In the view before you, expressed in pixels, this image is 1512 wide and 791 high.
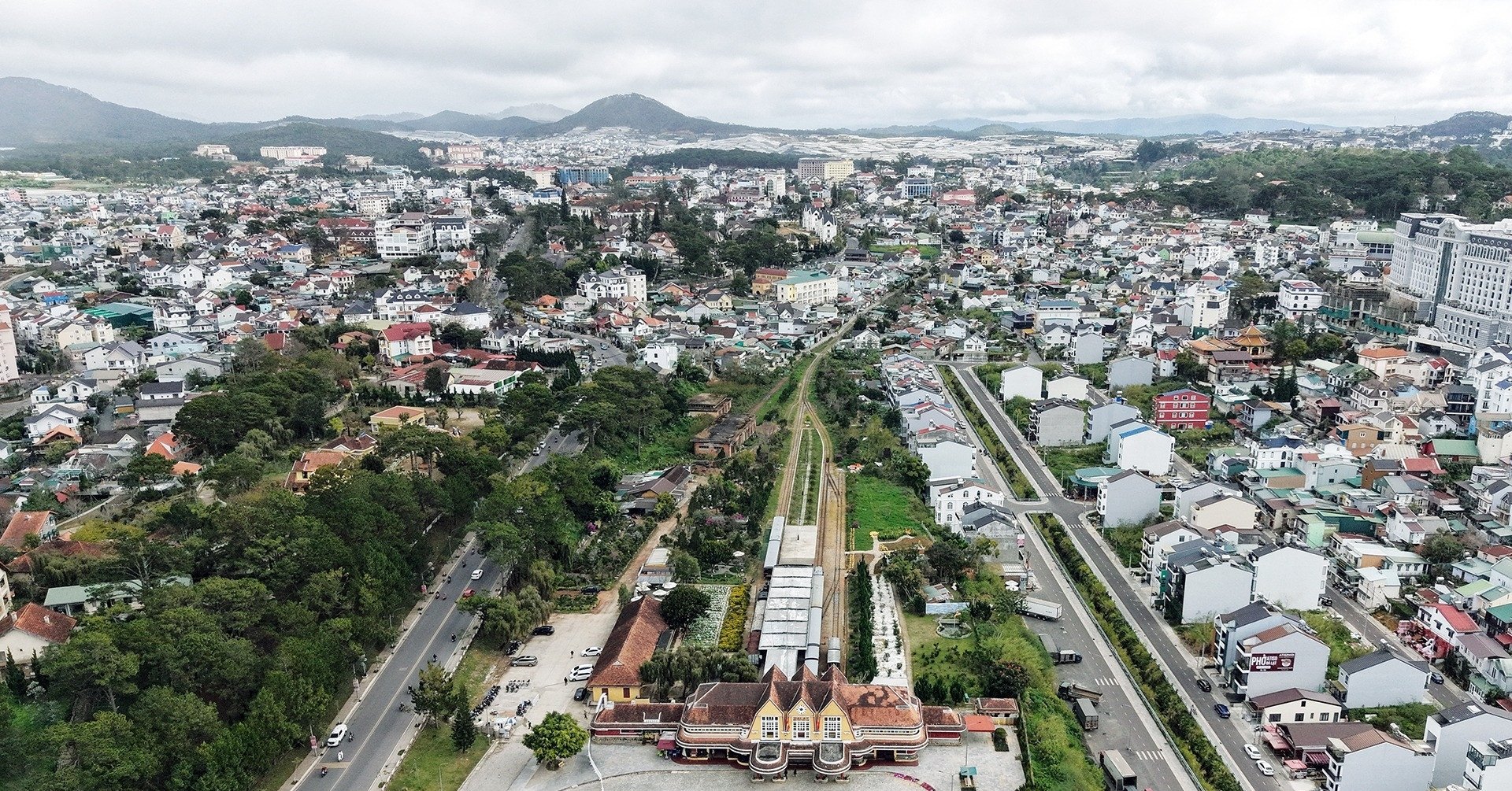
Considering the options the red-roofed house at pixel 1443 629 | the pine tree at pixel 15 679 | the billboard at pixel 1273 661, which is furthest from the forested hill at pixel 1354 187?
the pine tree at pixel 15 679

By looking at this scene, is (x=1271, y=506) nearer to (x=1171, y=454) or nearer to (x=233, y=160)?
(x=1171, y=454)

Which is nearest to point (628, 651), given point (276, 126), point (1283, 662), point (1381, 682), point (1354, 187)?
point (1283, 662)

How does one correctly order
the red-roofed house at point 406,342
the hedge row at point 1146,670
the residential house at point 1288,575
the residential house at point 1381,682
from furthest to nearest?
the red-roofed house at point 406,342, the residential house at point 1288,575, the residential house at point 1381,682, the hedge row at point 1146,670

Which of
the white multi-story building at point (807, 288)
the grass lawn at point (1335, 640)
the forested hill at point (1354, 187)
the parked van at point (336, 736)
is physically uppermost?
the forested hill at point (1354, 187)

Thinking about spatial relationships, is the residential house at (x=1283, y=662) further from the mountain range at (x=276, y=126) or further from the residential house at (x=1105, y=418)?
the mountain range at (x=276, y=126)

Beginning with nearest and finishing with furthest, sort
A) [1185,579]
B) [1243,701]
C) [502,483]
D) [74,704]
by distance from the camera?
[74,704], [1243,701], [1185,579], [502,483]

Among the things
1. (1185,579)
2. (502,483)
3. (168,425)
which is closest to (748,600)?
(502,483)

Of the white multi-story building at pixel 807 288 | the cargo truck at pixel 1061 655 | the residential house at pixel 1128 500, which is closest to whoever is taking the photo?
the cargo truck at pixel 1061 655

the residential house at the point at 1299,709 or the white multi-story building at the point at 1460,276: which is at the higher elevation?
the white multi-story building at the point at 1460,276
